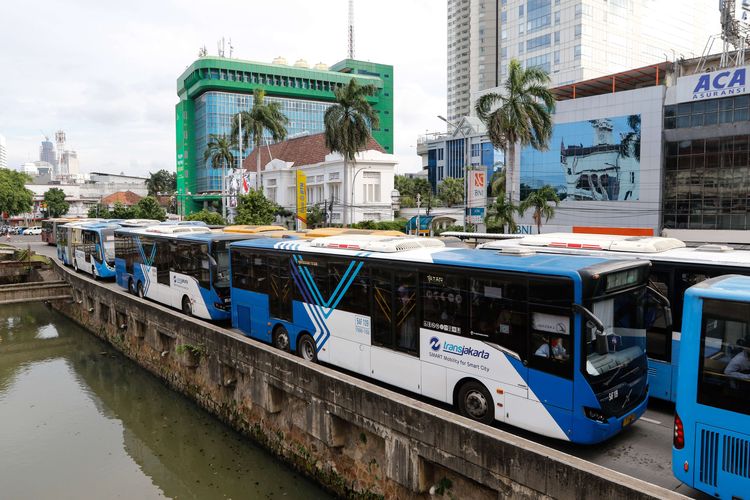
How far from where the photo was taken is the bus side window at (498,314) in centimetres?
934

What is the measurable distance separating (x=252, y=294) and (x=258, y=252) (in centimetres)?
130

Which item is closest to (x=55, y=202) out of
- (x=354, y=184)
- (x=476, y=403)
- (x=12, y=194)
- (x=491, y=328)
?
(x=12, y=194)

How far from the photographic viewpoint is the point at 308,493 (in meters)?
12.5

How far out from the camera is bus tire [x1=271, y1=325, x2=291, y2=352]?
49.5 feet

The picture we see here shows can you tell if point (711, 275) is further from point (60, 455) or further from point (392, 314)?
point (60, 455)

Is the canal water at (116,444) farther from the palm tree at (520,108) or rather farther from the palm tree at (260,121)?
the palm tree at (260,121)

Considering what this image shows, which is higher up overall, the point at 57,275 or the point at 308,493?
the point at 57,275

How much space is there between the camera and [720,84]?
122 ft

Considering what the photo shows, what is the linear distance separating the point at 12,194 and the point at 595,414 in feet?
265

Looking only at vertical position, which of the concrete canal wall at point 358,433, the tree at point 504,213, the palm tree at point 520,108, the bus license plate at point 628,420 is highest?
the palm tree at point 520,108

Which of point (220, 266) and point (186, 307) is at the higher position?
point (220, 266)

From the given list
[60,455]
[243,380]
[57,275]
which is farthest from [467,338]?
[57,275]

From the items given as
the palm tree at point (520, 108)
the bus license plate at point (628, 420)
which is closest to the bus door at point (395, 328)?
the bus license plate at point (628, 420)

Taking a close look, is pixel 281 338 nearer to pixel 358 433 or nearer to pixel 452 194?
pixel 358 433
